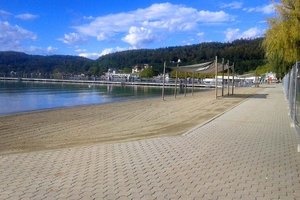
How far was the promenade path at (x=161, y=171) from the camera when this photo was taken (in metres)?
5.56

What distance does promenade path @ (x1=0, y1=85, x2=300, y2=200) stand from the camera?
18.2 ft

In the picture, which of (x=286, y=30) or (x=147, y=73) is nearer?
(x=286, y=30)

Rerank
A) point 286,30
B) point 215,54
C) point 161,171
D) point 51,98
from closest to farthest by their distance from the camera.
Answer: point 161,171 → point 286,30 → point 51,98 → point 215,54

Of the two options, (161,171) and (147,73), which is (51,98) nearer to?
(161,171)

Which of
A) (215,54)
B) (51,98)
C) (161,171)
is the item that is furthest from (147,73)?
(161,171)

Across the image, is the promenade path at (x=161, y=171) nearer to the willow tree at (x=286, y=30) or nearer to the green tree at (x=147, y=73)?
the willow tree at (x=286, y=30)

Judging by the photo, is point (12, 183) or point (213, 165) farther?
point (213, 165)

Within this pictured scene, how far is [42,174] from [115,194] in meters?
1.56

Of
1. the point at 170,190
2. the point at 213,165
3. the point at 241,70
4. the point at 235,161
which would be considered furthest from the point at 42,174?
the point at 241,70

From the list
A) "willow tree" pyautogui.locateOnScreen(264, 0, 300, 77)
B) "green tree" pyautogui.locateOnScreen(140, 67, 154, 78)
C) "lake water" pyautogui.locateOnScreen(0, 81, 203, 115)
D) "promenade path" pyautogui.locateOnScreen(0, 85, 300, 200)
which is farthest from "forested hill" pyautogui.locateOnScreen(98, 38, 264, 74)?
"promenade path" pyautogui.locateOnScreen(0, 85, 300, 200)

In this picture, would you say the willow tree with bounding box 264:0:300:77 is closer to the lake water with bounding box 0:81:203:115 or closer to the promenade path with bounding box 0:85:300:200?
the promenade path with bounding box 0:85:300:200

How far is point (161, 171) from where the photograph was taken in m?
6.73

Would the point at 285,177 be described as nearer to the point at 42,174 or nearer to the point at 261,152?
the point at 261,152

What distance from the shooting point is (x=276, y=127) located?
1280 cm
